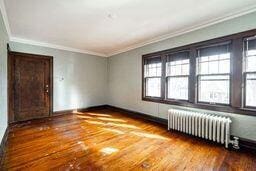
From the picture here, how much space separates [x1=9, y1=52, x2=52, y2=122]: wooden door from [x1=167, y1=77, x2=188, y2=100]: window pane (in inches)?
163

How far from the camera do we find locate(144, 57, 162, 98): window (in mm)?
4387

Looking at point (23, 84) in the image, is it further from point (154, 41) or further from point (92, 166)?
point (154, 41)

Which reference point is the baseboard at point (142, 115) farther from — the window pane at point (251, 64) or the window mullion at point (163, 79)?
the window pane at point (251, 64)

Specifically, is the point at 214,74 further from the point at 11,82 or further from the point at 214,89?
the point at 11,82

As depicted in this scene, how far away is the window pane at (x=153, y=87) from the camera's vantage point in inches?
174

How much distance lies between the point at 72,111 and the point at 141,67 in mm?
3265

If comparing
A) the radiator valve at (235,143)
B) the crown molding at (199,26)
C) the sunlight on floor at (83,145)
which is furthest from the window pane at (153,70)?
the sunlight on floor at (83,145)

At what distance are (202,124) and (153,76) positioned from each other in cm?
208

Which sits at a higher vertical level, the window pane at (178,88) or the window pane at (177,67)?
the window pane at (177,67)

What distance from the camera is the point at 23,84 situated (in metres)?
4.41

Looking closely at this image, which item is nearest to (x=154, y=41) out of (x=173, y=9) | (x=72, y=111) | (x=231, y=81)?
(x=173, y=9)

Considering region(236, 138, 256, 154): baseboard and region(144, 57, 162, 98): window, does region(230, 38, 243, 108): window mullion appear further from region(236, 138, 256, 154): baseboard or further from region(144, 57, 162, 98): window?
region(144, 57, 162, 98): window

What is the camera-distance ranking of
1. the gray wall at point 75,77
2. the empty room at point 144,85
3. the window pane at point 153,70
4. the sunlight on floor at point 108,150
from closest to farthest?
the empty room at point 144,85
the sunlight on floor at point 108,150
the window pane at point 153,70
the gray wall at point 75,77

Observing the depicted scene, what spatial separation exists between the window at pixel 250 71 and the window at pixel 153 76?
6.86 feet
